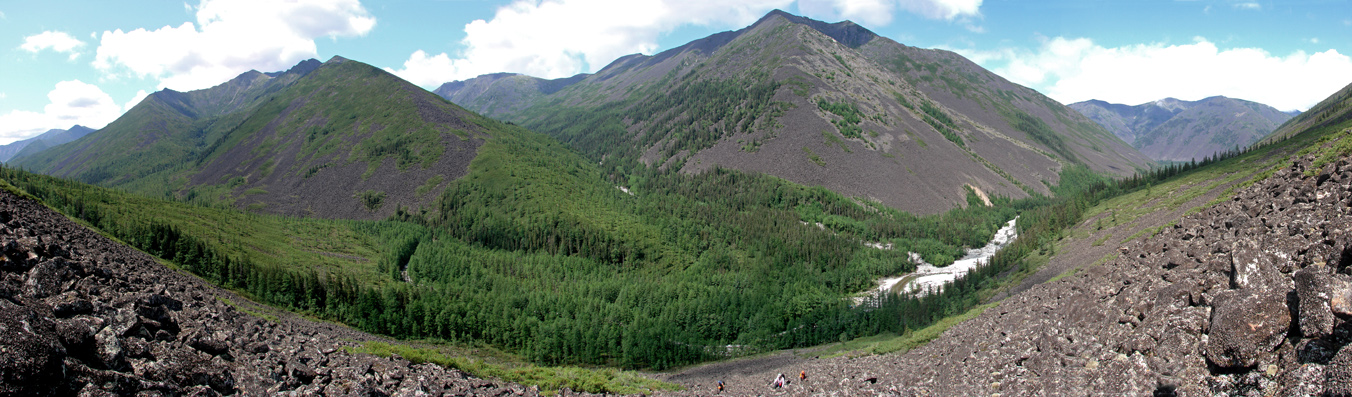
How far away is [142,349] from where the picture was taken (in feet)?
67.7

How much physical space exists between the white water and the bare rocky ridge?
7393cm

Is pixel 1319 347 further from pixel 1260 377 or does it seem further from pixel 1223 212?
pixel 1223 212

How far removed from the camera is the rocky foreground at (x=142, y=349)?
56.5 ft

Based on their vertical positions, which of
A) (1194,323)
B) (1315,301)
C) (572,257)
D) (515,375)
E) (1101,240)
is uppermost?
(1315,301)

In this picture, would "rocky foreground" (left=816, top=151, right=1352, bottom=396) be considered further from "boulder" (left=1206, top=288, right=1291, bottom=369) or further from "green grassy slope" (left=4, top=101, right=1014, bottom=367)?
"green grassy slope" (left=4, top=101, right=1014, bottom=367)

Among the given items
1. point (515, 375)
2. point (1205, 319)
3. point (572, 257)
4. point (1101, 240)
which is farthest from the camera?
point (572, 257)

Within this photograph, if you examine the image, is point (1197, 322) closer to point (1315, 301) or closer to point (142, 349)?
point (1315, 301)

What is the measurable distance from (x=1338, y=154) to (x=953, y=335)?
22.4m

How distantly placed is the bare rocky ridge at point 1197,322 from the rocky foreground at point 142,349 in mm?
24877

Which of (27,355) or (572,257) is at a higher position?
(27,355)

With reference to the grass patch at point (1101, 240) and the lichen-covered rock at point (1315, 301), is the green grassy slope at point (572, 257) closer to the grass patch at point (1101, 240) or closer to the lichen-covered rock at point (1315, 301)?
the grass patch at point (1101, 240)

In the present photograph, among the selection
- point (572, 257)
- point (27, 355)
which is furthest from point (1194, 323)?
point (572, 257)

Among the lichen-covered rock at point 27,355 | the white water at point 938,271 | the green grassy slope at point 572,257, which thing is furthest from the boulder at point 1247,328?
the white water at point 938,271

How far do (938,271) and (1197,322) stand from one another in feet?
375
